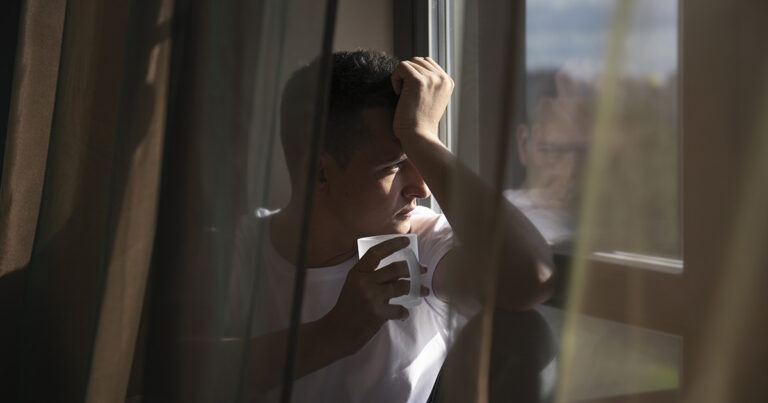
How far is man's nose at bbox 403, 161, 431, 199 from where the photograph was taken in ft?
3.17

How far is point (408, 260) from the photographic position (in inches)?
30.9

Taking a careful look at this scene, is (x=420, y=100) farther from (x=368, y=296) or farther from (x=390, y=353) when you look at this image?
(x=390, y=353)

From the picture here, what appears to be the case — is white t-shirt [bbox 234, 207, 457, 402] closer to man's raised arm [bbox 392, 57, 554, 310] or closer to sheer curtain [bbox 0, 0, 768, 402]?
sheer curtain [bbox 0, 0, 768, 402]

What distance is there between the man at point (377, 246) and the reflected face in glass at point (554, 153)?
31 millimetres

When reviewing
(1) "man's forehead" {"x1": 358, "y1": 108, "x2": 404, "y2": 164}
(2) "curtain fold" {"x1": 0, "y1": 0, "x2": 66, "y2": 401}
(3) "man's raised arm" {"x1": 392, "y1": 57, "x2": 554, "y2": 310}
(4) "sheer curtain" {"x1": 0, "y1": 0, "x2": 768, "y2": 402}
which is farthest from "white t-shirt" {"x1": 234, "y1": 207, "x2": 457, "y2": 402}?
(2) "curtain fold" {"x1": 0, "y1": 0, "x2": 66, "y2": 401}

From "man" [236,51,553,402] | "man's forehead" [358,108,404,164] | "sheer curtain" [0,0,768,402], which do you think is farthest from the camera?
"man's forehead" [358,108,404,164]

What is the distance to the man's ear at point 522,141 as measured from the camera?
0.43 metres

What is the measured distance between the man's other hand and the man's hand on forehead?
0.61 ft

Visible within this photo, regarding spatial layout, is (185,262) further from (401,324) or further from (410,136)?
(401,324)

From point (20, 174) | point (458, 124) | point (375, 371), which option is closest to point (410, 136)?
point (458, 124)

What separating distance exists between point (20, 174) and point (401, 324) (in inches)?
31.1

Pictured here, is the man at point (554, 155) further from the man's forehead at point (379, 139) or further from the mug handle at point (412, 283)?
the man's forehead at point (379, 139)

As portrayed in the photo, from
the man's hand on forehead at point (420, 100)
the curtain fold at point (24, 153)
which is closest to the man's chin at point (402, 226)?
the man's hand on forehead at point (420, 100)

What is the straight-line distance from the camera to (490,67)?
44 centimetres
